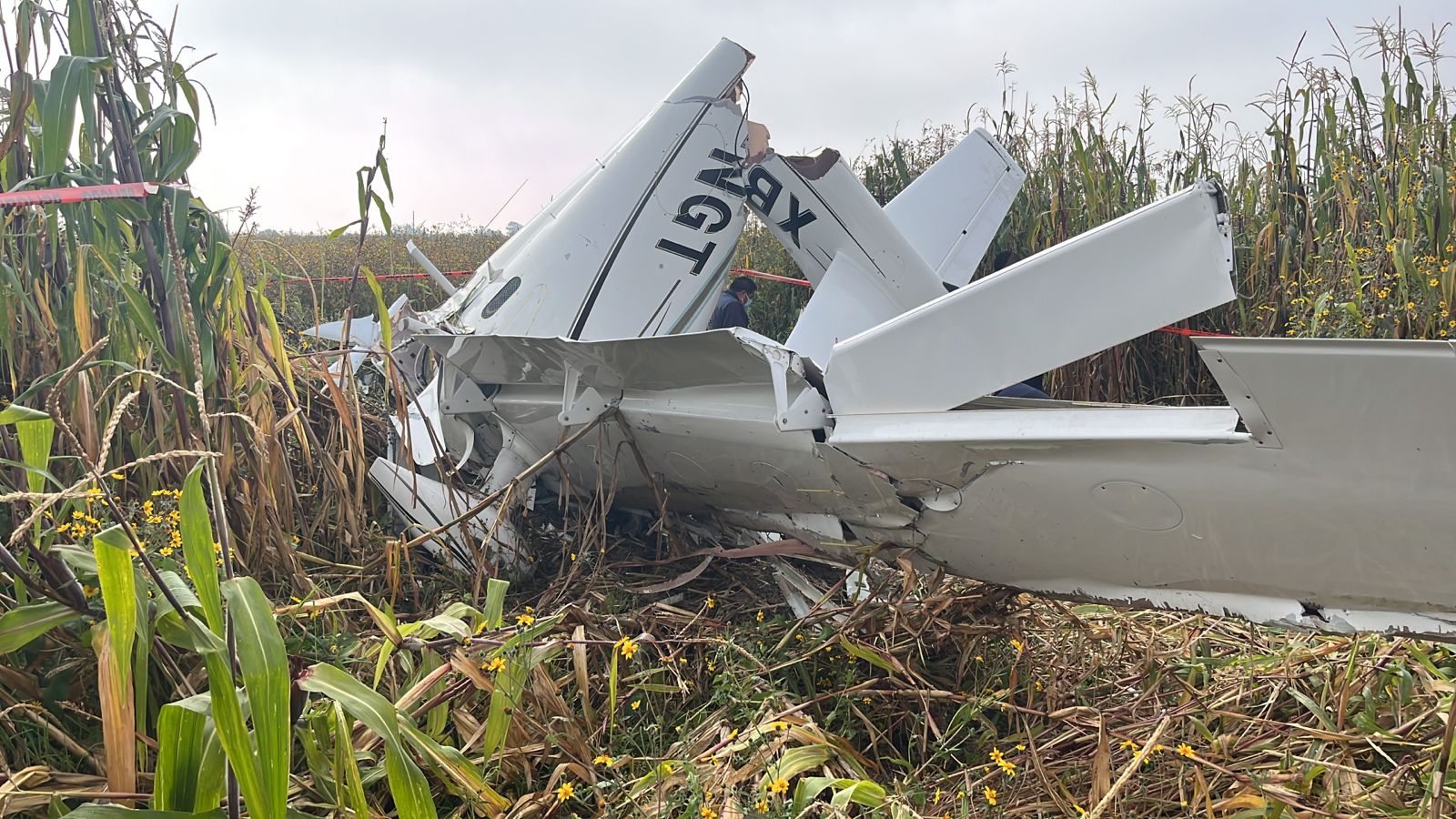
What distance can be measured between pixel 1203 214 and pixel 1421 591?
31.3 inches

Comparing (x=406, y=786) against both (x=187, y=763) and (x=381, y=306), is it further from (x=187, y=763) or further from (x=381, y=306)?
(x=381, y=306)


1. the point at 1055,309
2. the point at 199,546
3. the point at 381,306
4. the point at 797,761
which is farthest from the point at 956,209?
the point at 199,546

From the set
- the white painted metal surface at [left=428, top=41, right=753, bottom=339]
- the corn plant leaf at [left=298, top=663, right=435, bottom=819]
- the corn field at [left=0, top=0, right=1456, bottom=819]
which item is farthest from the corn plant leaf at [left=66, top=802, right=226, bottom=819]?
the white painted metal surface at [left=428, top=41, right=753, bottom=339]

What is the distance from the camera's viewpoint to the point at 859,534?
231cm

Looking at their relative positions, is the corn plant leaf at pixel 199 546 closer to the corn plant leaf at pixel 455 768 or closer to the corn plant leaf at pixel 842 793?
the corn plant leaf at pixel 455 768

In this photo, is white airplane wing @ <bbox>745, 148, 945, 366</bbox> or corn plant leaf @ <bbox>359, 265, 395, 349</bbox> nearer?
corn plant leaf @ <bbox>359, 265, 395, 349</bbox>

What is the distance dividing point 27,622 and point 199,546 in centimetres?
48

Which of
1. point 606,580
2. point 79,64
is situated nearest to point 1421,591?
point 606,580

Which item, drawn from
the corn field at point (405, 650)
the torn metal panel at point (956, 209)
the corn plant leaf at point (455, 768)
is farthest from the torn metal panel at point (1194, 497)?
the torn metal panel at point (956, 209)

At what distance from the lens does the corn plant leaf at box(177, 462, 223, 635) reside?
1.15 m

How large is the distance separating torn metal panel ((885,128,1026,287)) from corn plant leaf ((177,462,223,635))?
332cm

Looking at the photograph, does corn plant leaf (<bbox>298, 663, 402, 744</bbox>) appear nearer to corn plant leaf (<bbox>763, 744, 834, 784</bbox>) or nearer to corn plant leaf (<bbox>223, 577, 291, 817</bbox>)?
corn plant leaf (<bbox>223, 577, 291, 817</bbox>)

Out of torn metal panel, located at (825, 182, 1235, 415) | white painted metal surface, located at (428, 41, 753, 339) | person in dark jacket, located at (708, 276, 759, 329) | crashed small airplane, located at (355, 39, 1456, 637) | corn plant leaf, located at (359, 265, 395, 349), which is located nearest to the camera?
crashed small airplane, located at (355, 39, 1456, 637)

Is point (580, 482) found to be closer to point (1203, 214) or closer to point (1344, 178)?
point (1203, 214)
